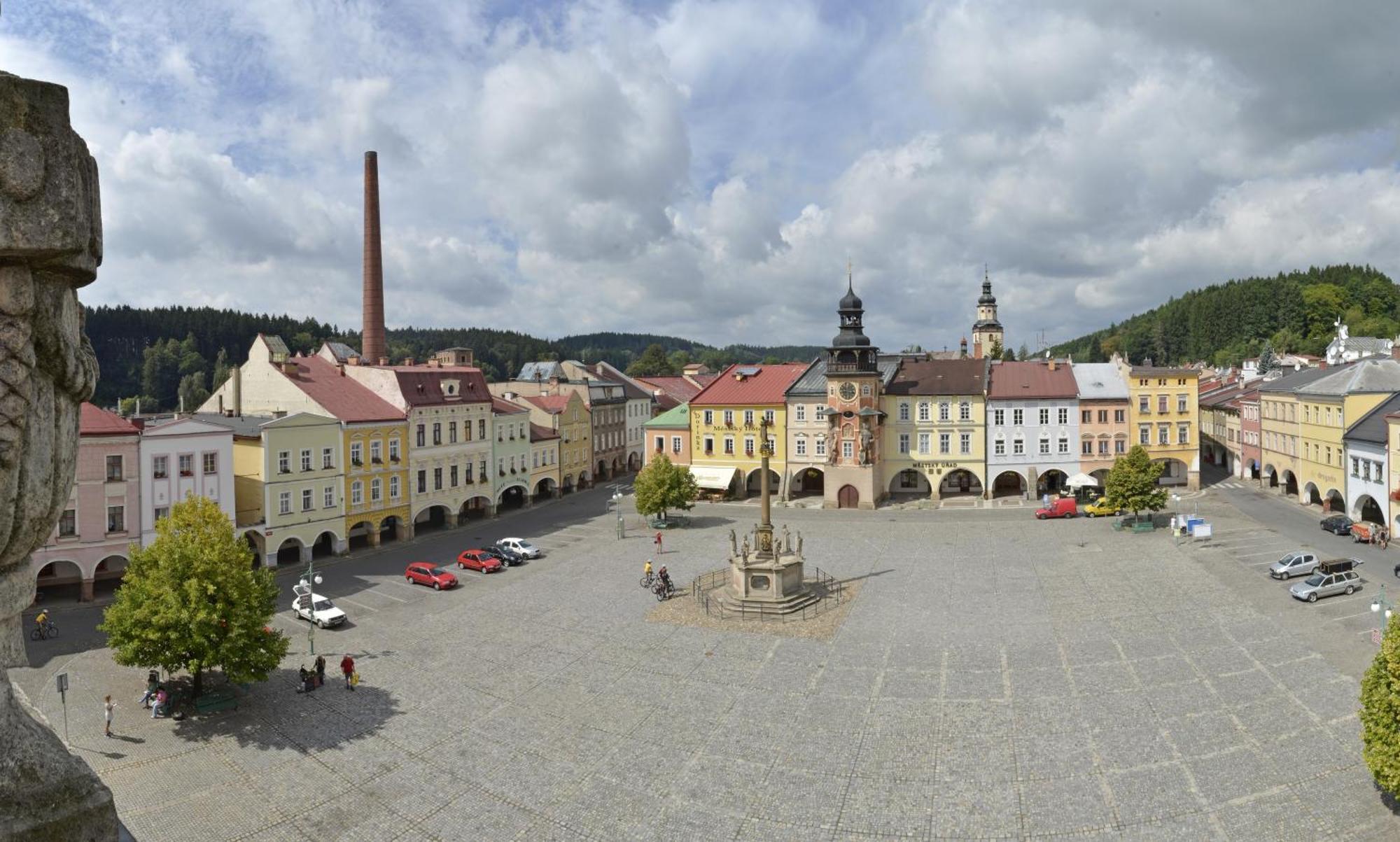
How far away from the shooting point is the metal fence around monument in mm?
32031

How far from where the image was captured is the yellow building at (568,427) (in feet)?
222

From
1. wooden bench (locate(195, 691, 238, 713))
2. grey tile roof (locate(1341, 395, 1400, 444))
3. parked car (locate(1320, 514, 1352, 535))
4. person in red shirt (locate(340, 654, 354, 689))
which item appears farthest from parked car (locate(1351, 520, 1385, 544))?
wooden bench (locate(195, 691, 238, 713))

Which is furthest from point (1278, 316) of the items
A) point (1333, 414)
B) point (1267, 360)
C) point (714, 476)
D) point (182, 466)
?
point (182, 466)

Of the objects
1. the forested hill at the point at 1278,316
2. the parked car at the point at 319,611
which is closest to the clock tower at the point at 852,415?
the parked car at the point at 319,611

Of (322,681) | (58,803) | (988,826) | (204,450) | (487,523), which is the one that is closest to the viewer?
(58,803)

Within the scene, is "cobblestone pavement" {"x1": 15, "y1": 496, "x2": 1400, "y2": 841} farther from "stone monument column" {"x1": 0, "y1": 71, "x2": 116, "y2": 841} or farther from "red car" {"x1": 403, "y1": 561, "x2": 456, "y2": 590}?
"stone monument column" {"x1": 0, "y1": 71, "x2": 116, "y2": 841}

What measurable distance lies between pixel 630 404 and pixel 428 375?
31917 mm

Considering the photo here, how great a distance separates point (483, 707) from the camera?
2333 centimetres

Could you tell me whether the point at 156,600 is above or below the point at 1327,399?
below

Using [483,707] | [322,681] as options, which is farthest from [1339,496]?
[322,681]

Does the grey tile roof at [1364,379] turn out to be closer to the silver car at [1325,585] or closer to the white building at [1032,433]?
the white building at [1032,433]

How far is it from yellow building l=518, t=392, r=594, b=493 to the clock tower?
72.3 feet

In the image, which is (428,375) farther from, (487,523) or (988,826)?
(988,826)

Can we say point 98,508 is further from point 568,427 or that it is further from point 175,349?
point 175,349
